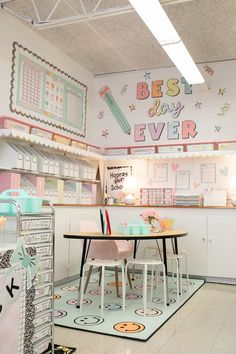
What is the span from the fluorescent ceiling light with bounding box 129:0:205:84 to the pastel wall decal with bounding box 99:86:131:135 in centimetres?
169

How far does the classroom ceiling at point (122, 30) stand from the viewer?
4371mm

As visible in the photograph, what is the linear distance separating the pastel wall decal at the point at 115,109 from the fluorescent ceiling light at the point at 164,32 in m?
1.69

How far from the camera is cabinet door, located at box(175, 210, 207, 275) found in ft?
18.0

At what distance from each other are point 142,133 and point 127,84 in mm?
923

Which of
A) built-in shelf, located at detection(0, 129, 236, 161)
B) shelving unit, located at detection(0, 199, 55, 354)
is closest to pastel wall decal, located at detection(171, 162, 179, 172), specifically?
built-in shelf, located at detection(0, 129, 236, 161)

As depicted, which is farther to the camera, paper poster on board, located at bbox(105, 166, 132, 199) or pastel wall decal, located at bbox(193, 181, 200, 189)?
paper poster on board, located at bbox(105, 166, 132, 199)

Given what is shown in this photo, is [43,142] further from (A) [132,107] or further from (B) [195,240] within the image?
(B) [195,240]

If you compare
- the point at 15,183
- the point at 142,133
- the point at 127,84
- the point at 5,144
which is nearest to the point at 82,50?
the point at 127,84

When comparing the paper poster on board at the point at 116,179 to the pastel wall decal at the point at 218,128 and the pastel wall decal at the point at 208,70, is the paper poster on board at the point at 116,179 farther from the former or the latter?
the pastel wall decal at the point at 208,70

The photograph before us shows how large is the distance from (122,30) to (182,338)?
3.83 metres

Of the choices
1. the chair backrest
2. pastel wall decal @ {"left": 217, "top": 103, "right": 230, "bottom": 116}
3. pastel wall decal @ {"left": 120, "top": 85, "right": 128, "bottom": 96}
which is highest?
pastel wall decal @ {"left": 120, "top": 85, "right": 128, "bottom": 96}

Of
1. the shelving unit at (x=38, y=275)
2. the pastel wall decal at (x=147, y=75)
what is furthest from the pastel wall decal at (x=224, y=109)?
the shelving unit at (x=38, y=275)

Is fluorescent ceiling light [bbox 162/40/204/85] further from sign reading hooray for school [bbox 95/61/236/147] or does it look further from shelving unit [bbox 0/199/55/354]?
shelving unit [bbox 0/199/55/354]

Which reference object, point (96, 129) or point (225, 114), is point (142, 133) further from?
point (225, 114)
